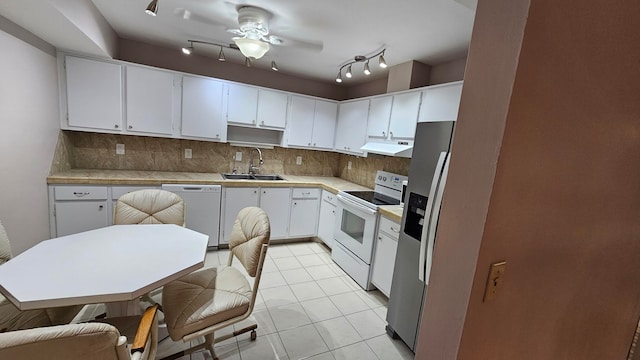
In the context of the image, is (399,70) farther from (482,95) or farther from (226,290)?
(226,290)

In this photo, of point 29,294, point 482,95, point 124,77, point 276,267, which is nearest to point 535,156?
point 482,95

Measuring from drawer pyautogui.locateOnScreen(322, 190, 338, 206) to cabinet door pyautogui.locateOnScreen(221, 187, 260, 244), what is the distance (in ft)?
3.06

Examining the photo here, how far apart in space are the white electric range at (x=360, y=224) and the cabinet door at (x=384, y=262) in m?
0.07

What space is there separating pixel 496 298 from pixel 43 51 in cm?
374

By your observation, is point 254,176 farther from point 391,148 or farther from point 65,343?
point 65,343

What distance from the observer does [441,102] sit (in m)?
2.53

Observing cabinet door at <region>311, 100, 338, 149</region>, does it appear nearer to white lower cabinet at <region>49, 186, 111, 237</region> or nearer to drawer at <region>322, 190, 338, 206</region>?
drawer at <region>322, 190, 338, 206</region>

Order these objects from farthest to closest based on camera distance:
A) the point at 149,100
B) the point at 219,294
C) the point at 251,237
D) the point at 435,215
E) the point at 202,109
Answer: the point at 202,109, the point at 149,100, the point at 251,237, the point at 219,294, the point at 435,215

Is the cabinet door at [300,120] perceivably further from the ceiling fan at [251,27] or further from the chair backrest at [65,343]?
the chair backrest at [65,343]

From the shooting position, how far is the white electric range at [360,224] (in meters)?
2.80

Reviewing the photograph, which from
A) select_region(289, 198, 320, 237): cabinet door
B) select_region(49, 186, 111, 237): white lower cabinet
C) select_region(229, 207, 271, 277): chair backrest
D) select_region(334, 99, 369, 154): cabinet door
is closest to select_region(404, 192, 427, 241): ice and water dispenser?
select_region(229, 207, 271, 277): chair backrest

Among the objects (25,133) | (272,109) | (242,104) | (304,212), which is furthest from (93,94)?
(304,212)

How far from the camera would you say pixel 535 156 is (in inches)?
33.9

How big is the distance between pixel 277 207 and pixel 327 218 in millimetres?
692
